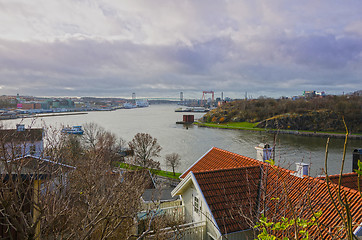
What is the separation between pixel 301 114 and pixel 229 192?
1797 inches

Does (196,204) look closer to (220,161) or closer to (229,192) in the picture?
(229,192)

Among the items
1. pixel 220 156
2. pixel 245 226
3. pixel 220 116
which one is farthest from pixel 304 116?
pixel 245 226

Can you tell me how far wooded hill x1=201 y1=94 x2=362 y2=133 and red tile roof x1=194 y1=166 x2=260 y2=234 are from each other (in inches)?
1210

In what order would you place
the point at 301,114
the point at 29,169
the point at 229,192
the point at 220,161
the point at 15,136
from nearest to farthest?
the point at 29,169
the point at 229,192
the point at 15,136
the point at 220,161
the point at 301,114

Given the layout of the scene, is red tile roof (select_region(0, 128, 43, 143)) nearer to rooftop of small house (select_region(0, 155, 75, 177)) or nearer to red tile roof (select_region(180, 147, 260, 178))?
rooftop of small house (select_region(0, 155, 75, 177))

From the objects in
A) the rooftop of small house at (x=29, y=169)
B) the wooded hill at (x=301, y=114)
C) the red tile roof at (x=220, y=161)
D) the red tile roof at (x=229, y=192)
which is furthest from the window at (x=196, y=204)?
the wooded hill at (x=301, y=114)

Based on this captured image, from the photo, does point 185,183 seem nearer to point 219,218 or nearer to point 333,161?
point 219,218

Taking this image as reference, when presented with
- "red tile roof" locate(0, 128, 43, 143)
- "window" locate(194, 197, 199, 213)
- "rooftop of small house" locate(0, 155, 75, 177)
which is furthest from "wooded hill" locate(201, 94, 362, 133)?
"rooftop of small house" locate(0, 155, 75, 177)

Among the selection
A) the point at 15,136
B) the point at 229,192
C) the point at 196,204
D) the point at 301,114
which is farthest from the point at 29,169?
the point at 301,114

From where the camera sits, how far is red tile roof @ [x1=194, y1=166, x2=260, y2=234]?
13.9 feet

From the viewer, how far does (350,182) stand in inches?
195

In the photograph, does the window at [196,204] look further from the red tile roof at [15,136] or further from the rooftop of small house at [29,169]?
the red tile roof at [15,136]

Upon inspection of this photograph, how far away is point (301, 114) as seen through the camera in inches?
1752

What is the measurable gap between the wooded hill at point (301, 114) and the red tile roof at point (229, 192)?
101 ft
